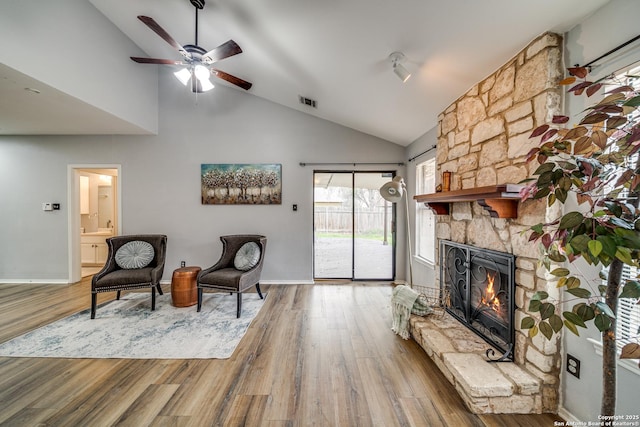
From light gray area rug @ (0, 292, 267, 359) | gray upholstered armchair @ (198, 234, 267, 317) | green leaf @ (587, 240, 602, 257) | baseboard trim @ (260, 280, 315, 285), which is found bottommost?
light gray area rug @ (0, 292, 267, 359)

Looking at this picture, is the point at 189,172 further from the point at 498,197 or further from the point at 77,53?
the point at 498,197

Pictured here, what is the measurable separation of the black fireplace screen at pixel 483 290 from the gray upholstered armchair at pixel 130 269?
3.59m

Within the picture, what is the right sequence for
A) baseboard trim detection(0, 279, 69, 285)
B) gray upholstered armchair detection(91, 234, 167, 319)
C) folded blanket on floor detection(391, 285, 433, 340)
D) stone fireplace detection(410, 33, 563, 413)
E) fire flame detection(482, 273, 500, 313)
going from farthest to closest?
baseboard trim detection(0, 279, 69, 285)
gray upholstered armchair detection(91, 234, 167, 319)
folded blanket on floor detection(391, 285, 433, 340)
fire flame detection(482, 273, 500, 313)
stone fireplace detection(410, 33, 563, 413)

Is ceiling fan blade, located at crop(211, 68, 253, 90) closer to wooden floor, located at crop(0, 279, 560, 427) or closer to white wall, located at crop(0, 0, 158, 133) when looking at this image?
white wall, located at crop(0, 0, 158, 133)

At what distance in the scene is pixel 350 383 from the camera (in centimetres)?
193

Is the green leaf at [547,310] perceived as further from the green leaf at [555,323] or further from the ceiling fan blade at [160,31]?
the ceiling fan blade at [160,31]

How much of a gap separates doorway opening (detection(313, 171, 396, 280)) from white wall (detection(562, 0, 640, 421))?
2.98 metres

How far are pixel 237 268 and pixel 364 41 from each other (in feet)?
9.93

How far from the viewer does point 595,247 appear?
2.43 feet

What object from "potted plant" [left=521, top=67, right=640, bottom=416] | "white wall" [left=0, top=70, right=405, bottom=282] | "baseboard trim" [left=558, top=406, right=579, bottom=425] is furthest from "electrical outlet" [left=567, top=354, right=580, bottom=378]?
"white wall" [left=0, top=70, right=405, bottom=282]

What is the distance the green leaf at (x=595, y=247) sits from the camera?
0.73 meters

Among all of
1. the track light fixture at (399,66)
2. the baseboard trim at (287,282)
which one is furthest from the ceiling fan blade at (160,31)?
the baseboard trim at (287,282)

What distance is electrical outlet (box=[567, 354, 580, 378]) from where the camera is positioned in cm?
Answer: 151

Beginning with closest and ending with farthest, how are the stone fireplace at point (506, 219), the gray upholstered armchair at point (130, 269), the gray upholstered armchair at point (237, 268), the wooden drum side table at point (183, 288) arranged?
1. the stone fireplace at point (506, 219)
2. the gray upholstered armchair at point (130, 269)
3. the gray upholstered armchair at point (237, 268)
4. the wooden drum side table at point (183, 288)
